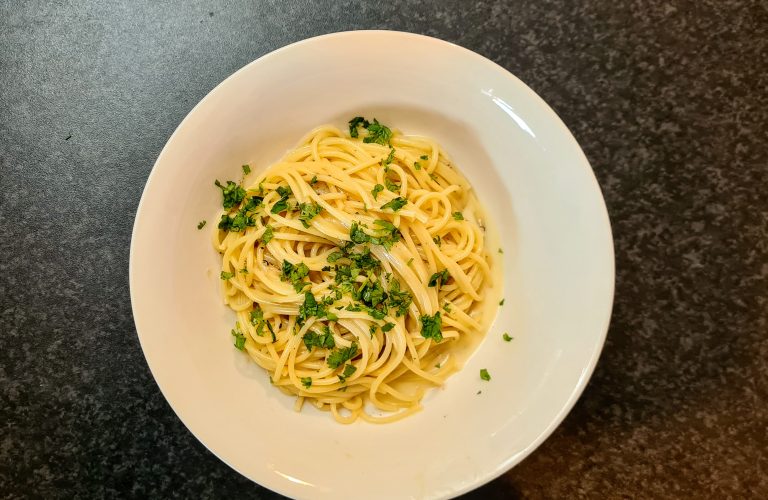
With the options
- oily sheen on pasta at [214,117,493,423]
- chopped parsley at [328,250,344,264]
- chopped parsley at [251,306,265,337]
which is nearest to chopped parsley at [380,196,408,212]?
oily sheen on pasta at [214,117,493,423]

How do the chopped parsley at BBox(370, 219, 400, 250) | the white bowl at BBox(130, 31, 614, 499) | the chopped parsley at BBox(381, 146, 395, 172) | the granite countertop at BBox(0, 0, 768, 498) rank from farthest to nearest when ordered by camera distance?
the granite countertop at BBox(0, 0, 768, 498) → the chopped parsley at BBox(381, 146, 395, 172) → the chopped parsley at BBox(370, 219, 400, 250) → the white bowl at BBox(130, 31, 614, 499)

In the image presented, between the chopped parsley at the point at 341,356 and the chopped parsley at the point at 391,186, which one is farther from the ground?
the chopped parsley at the point at 391,186

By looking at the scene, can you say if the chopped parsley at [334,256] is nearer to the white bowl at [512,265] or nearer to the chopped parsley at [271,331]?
the chopped parsley at [271,331]

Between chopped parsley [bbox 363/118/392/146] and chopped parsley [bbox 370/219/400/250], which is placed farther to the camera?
chopped parsley [bbox 363/118/392/146]

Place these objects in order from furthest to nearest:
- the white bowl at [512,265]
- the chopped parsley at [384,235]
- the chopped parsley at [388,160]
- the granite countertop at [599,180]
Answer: the granite countertop at [599,180] < the chopped parsley at [388,160] < the chopped parsley at [384,235] < the white bowl at [512,265]

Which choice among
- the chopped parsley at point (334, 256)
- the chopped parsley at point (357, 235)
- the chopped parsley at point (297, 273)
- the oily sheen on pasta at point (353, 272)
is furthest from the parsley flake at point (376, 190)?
the chopped parsley at point (297, 273)

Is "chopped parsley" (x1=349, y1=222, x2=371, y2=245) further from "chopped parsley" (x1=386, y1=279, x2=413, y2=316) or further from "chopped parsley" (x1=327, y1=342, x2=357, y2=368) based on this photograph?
"chopped parsley" (x1=327, y1=342, x2=357, y2=368)

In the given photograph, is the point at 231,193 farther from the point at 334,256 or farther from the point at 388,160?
the point at 388,160
